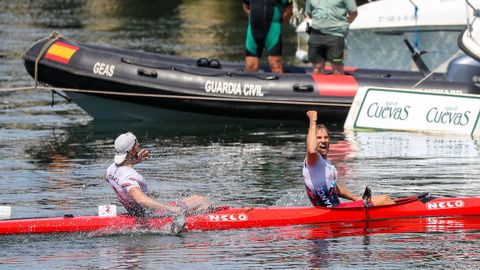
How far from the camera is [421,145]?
16.2 metres

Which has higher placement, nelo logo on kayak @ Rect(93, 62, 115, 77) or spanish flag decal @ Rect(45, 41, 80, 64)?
spanish flag decal @ Rect(45, 41, 80, 64)

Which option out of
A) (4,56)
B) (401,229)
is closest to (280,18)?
(401,229)

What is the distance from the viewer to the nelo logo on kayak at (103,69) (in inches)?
699

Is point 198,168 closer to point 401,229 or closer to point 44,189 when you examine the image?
point 44,189

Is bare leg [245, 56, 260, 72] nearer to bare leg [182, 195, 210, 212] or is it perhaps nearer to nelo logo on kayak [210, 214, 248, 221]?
bare leg [182, 195, 210, 212]

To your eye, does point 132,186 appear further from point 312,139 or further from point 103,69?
point 103,69

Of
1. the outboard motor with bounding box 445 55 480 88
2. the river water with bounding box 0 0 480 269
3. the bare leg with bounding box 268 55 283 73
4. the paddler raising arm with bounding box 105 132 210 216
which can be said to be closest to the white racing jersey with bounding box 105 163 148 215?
the paddler raising arm with bounding box 105 132 210 216

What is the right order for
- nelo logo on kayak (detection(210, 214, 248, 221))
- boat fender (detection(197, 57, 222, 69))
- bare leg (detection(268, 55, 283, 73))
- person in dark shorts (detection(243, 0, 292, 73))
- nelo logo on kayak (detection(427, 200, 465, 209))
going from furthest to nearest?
boat fender (detection(197, 57, 222, 69)) → bare leg (detection(268, 55, 283, 73)) → person in dark shorts (detection(243, 0, 292, 73)) → nelo logo on kayak (detection(427, 200, 465, 209)) → nelo logo on kayak (detection(210, 214, 248, 221))

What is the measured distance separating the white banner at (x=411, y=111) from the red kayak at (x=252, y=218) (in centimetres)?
525

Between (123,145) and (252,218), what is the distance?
1.34 metres

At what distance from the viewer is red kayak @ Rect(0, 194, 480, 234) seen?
1139cm

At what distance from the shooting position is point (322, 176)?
1144 centimetres

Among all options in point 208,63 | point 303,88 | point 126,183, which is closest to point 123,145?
point 126,183

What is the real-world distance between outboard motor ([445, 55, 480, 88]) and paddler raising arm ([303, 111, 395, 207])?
691cm
